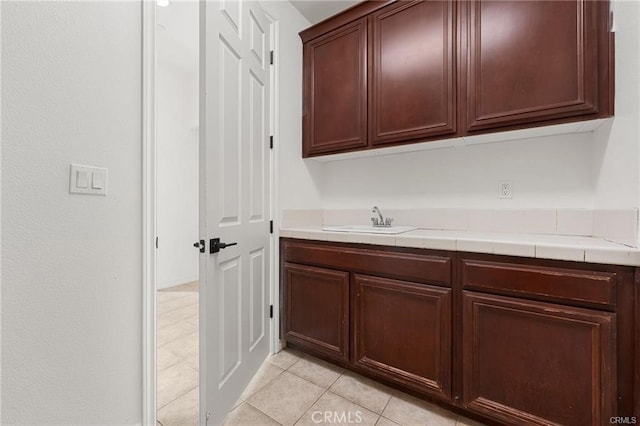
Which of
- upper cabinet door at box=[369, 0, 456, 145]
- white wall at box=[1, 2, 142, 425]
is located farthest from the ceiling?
white wall at box=[1, 2, 142, 425]

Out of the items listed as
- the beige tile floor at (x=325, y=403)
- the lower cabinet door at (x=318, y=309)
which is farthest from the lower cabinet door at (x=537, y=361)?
the lower cabinet door at (x=318, y=309)

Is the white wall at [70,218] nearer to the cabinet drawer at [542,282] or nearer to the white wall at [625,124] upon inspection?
the cabinet drawer at [542,282]

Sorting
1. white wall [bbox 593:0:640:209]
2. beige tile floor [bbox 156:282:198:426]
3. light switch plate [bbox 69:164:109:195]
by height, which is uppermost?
white wall [bbox 593:0:640:209]

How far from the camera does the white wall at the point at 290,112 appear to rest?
191 cm

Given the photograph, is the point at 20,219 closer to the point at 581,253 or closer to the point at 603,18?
the point at 581,253

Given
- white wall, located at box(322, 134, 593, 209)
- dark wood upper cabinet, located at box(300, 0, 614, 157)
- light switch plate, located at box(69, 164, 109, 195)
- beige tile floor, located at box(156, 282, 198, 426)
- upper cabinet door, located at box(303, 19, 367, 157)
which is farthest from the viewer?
upper cabinet door, located at box(303, 19, 367, 157)

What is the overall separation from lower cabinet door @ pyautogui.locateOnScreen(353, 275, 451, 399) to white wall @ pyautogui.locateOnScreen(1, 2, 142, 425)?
1.11 m

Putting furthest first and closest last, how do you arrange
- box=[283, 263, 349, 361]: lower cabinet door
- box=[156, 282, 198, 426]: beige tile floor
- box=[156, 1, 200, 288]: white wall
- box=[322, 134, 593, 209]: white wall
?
box=[156, 1, 200, 288]: white wall < box=[283, 263, 349, 361]: lower cabinet door < box=[322, 134, 593, 209]: white wall < box=[156, 282, 198, 426]: beige tile floor

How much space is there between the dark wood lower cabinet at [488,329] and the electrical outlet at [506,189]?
27.9 inches

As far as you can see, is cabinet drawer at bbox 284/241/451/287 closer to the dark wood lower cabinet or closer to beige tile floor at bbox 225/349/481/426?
the dark wood lower cabinet

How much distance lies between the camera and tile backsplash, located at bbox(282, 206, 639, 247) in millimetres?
1135

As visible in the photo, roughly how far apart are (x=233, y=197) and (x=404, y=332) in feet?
3.76

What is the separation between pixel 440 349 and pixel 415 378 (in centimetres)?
22

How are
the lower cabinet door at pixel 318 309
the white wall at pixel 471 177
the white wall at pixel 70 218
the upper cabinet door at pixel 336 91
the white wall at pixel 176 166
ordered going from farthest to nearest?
the white wall at pixel 176 166 < the upper cabinet door at pixel 336 91 < the lower cabinet door at pixel 318 309 < the white wall at pixel 471 177 < the white wall at pixel 70 218
